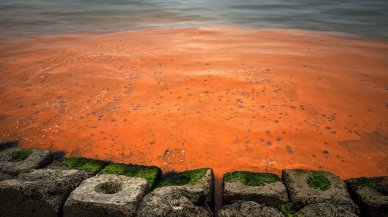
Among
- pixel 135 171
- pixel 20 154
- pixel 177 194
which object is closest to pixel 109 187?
pixel 135 171

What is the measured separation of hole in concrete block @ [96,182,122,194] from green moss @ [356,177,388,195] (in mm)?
2761

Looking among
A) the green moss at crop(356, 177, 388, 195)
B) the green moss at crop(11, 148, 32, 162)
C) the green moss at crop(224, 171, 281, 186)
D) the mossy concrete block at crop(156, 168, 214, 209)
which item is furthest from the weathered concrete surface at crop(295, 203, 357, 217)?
the green moss at crop(11, 148, 32, 162)

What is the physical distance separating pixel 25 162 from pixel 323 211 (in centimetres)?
352

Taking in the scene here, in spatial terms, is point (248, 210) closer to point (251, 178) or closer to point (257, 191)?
point (257, 191)

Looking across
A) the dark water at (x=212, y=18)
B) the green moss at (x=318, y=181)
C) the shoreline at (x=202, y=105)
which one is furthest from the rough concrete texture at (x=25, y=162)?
the dark water at (x=212, y=18)

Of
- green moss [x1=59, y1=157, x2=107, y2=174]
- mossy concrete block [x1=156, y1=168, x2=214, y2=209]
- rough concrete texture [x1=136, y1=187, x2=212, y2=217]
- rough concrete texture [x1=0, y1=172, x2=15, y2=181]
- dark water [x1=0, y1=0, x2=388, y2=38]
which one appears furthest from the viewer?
dark water [x1=0, y1=0, x2=388, y2=38]

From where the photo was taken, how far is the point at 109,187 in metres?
3.18

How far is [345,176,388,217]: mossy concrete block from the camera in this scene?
2918 millimetres

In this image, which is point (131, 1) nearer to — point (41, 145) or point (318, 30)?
point (318, 30)

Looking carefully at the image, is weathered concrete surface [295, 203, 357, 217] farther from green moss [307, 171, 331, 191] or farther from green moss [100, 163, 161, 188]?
green moss [100, 163, 161, 188]

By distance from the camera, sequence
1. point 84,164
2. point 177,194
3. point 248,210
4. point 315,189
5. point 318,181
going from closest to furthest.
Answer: point 248,210 → point 177,194 → point 315,189 → point 318,181 → point 84,164

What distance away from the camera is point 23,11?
22234 mm

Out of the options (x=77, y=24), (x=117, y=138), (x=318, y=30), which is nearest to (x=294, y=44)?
(x=318, y=30)

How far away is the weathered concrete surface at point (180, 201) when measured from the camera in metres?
2.72
